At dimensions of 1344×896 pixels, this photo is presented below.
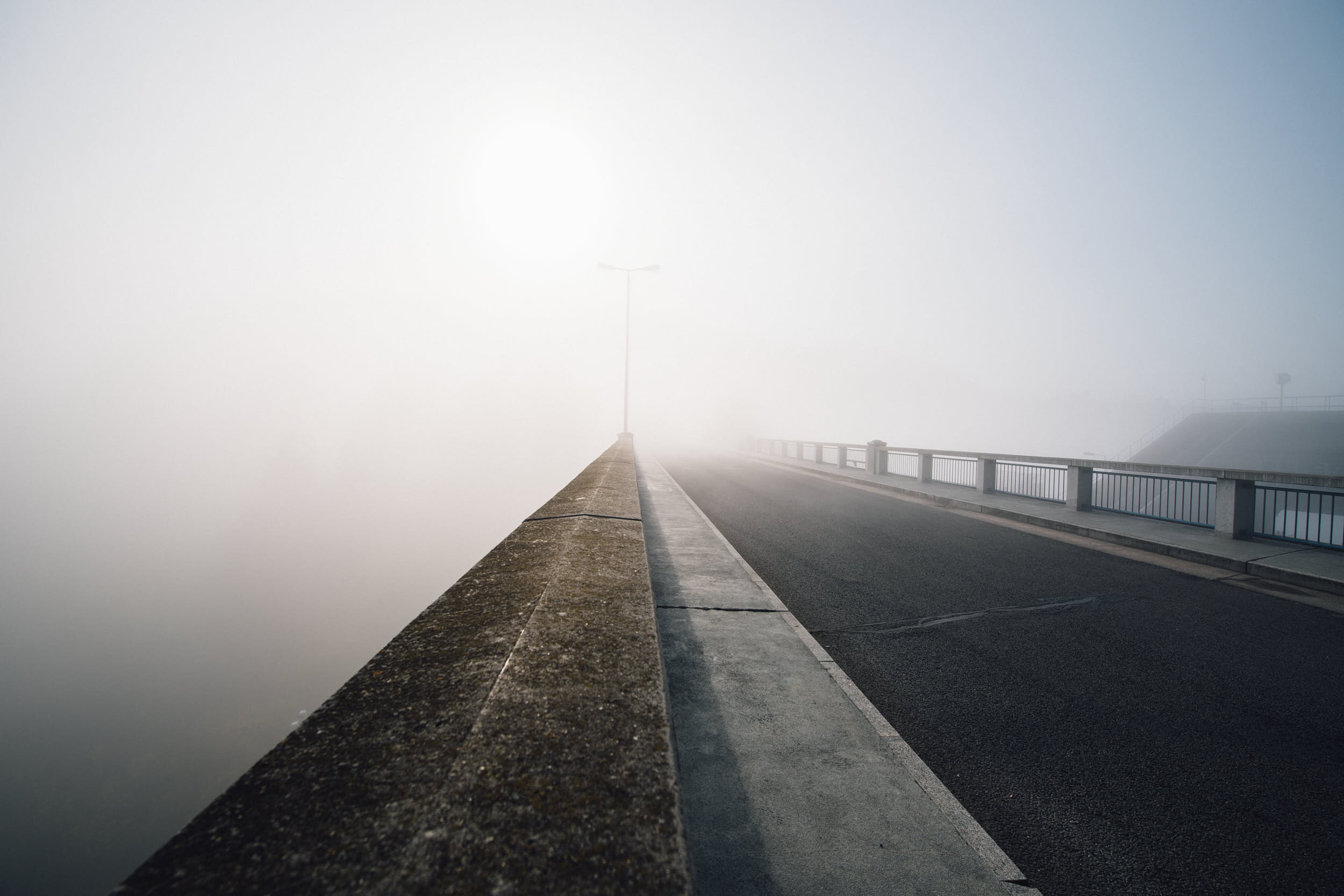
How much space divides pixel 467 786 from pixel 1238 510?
11474 millimetres

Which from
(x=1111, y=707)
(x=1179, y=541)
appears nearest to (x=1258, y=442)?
(x=1179, y=541)

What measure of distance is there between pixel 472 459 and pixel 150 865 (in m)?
181

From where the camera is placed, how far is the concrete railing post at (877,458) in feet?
63.0

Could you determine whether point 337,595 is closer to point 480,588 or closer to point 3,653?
point 3,653

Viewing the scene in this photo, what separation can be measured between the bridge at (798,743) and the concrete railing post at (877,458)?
13097 mm

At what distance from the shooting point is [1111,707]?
330cm

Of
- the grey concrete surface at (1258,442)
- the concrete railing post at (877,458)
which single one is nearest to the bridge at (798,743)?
the concrete railing post at (877,458)

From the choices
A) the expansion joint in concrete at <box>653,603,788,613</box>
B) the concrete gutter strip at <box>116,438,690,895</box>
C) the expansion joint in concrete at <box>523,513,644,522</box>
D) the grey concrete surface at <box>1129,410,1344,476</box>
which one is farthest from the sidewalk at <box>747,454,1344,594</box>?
the grey concrete surface at <box>1129,410,1344,476</box>

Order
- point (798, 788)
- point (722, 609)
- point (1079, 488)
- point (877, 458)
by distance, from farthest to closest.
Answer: point (877, 458) → point (1079, 488) → point (722, 609) → point (798, 788)

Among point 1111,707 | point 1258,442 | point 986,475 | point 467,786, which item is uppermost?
point 1258,442

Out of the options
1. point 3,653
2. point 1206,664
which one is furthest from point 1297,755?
point 3,653

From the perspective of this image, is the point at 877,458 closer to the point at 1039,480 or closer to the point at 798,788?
the point at 1039,480

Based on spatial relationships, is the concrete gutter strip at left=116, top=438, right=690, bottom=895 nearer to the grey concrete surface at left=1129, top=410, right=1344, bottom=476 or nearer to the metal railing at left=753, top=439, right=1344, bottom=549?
the metal railing at left=753, top=439, right=1344, bottom=549

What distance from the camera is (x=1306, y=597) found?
5.55m
